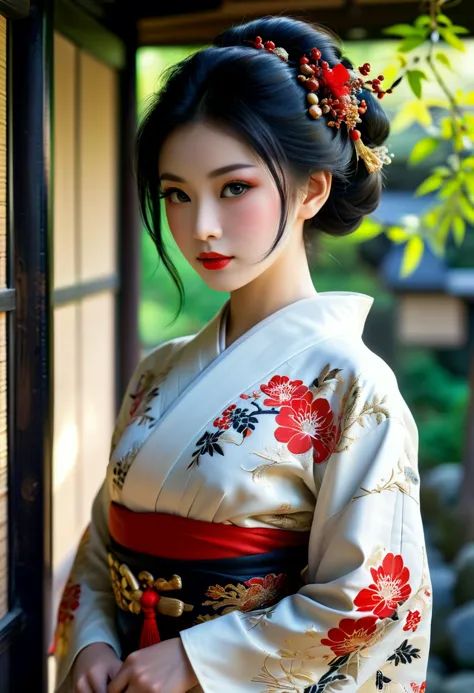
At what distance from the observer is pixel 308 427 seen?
1.53m

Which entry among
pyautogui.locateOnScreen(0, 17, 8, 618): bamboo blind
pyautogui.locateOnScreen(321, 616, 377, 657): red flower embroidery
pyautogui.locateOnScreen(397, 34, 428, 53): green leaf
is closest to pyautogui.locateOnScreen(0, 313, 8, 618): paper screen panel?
pyautogui.locateOnScreen(0, 17, 8, 618): bamboo blind

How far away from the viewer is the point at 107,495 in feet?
6.25

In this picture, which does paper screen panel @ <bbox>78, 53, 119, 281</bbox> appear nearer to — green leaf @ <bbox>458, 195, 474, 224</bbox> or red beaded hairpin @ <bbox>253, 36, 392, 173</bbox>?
green leaf @ <bbox>458, 195, 474, 224</bbox>

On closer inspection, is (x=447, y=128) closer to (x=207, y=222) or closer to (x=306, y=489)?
(x=207, y=222)

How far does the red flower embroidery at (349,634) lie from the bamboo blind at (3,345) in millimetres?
731

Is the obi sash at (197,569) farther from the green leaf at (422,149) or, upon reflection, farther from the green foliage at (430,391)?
the green foliage at (430,391)

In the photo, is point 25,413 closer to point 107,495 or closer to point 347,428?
point 107,495

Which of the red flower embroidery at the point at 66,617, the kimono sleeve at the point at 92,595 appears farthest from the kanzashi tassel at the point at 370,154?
the red flower embroidery at the point at 66,617

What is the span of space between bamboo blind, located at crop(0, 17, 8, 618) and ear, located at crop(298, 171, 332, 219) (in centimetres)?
59

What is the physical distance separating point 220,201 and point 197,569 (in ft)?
2.18

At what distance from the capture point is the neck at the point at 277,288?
169 cm

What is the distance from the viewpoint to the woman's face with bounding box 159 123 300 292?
59.4 inches

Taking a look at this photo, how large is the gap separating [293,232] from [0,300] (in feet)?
1.95

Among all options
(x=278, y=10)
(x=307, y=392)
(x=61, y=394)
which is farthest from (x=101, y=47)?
(x=307, y=392)
